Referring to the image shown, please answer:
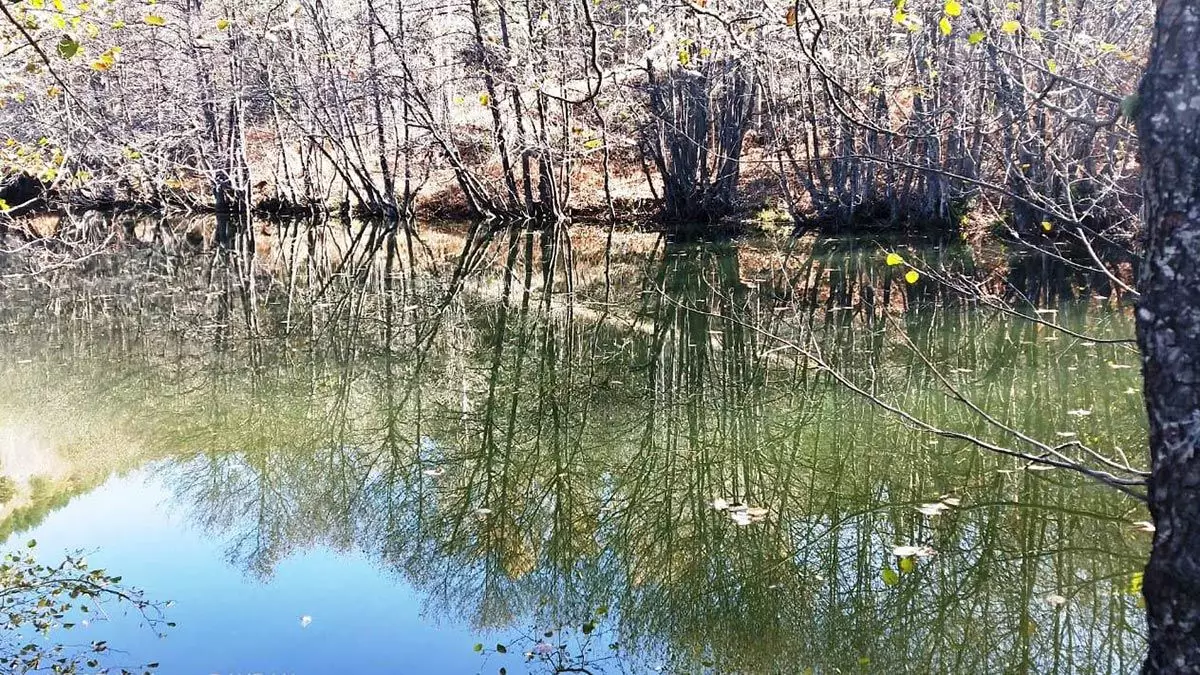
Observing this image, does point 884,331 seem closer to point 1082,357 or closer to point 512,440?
point 1082,357

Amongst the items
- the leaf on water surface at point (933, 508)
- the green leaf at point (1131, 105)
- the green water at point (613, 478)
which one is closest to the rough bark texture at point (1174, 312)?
the green leaf at point (1131, 105)

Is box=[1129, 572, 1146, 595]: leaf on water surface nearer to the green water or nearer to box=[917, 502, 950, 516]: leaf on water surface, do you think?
the green water

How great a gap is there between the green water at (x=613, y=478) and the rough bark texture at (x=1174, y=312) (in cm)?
109

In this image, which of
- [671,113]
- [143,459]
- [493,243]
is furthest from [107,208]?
[143,459]

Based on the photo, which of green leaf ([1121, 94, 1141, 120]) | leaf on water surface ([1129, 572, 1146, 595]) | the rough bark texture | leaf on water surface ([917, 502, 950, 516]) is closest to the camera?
the rough bark texture

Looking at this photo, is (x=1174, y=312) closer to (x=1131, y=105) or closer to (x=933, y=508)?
(x=1131, y=105)

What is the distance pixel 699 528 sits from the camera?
227 inches

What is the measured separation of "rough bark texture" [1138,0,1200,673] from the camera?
6.63 feet

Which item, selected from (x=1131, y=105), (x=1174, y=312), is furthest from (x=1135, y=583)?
(x=1131, y=105)

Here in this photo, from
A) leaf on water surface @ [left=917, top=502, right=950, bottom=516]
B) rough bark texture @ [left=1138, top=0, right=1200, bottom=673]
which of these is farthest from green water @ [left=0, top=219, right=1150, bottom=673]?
rough bark texture @ [left=1138, top=0, right=1200, bottom=673]

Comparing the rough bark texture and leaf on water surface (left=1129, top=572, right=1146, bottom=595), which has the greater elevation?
the rough bark texture

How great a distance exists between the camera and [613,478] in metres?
6.75

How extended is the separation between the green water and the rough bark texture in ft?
Result: 3.56

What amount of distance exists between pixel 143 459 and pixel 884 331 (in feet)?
25.8
